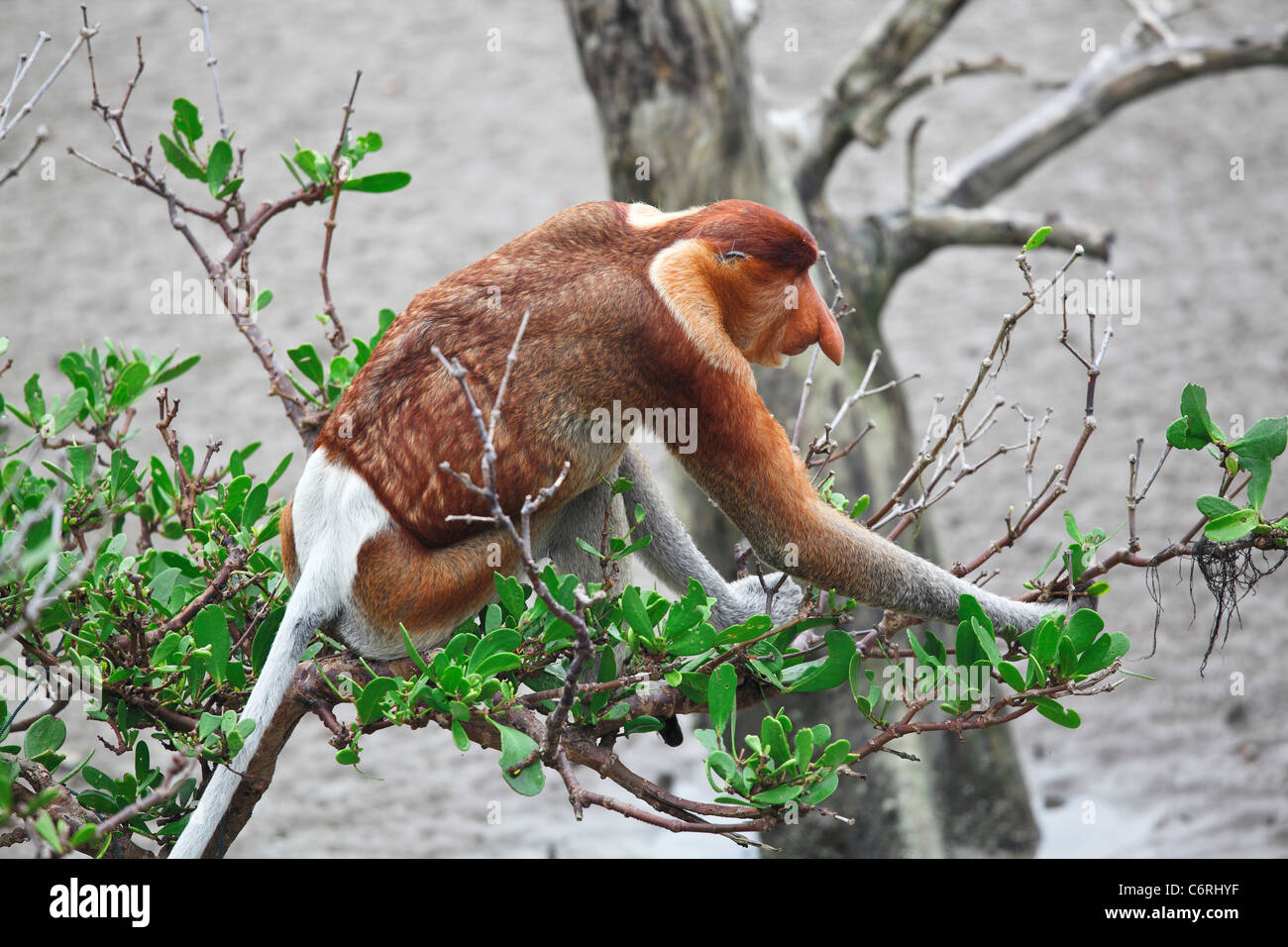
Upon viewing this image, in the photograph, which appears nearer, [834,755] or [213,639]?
[834,755]

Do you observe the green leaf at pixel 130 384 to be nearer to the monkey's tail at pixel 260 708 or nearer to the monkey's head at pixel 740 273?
the monkey's tail at pixel 260 708

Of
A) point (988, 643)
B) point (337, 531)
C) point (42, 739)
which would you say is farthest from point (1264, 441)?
point (42, 739)

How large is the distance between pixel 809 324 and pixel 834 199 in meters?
5.25

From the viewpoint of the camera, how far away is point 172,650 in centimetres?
160

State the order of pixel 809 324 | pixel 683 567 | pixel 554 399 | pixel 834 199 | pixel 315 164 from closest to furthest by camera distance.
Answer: pixel 554 399 → pixel 809 324 → pixel 315 164 → pixel 683 567 → pixel 834 199

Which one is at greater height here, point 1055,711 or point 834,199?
point 834,199

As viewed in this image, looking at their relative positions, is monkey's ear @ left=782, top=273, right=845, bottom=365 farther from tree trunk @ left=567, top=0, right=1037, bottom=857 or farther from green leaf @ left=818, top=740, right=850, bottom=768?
tree trunk @ left=567, top=0, right=1037, bottom=857

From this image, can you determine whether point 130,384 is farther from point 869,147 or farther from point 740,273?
point 869,147

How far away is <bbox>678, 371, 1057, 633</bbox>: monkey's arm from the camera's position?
177 cm

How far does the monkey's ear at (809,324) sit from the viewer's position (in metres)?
1.84

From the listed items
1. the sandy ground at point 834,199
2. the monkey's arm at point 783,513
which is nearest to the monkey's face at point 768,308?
the monkey's arm at point 783,513

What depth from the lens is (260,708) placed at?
5.13ft
